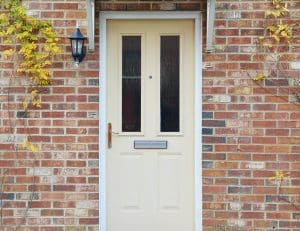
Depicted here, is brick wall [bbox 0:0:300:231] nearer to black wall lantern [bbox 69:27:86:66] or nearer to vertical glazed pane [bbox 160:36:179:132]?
black wall lantern [bbox 69:27:86:66]

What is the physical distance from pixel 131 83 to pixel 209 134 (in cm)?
102

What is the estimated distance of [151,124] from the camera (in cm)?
504

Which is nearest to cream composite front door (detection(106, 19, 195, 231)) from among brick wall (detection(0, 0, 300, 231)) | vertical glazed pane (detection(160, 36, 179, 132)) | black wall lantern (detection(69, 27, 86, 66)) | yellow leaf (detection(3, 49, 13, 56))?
vertical glazed pane (detection(160, 36, 179, 132))

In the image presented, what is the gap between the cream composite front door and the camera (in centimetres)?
504

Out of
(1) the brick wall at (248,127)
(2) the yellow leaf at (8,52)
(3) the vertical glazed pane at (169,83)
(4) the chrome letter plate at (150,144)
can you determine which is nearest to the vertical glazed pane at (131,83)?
(4) the chrome letter plate at (150,144)

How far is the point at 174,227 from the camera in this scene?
507cm

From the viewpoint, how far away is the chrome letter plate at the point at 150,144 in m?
5.03

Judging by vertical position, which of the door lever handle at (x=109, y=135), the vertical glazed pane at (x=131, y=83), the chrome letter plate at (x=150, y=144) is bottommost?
the chrome letter plate at (x=150, y=144)

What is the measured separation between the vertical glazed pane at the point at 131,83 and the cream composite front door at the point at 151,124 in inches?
0.4

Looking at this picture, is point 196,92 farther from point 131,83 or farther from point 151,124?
point 131,83

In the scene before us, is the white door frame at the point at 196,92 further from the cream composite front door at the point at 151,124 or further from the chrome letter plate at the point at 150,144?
the chrome letter plate at the point at 150,144

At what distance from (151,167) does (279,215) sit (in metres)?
1.44

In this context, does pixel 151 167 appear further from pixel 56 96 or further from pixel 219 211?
pixel 56 96

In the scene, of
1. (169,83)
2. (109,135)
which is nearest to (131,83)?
(169,83)
